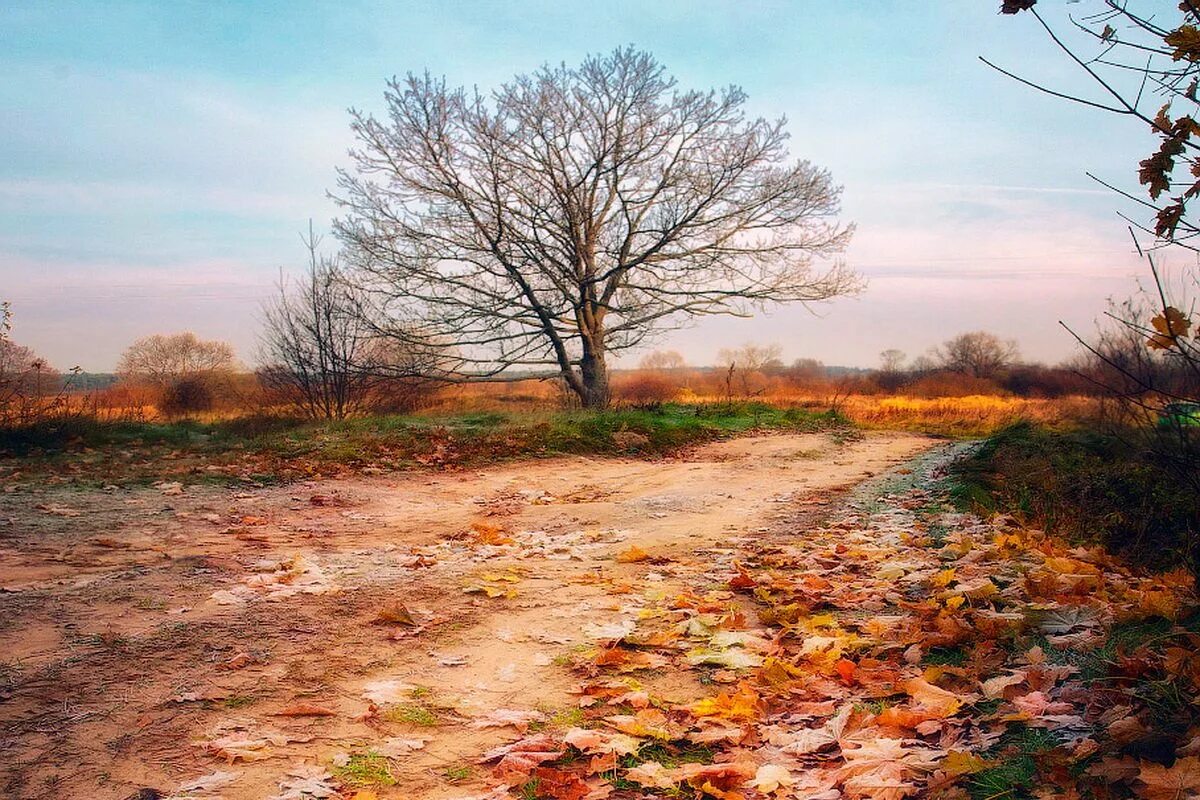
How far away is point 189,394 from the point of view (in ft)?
72.3

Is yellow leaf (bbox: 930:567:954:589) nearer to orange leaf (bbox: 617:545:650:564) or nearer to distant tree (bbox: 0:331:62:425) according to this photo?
orange leaf (bbox: 617:545:650:564)

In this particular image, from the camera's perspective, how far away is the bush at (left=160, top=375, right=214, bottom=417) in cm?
2170

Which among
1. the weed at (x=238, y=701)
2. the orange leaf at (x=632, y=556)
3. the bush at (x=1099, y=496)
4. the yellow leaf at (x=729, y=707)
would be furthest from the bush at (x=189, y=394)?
the yellow leaf at (x=729, y=707)

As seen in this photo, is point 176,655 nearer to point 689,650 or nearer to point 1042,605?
point 689,650

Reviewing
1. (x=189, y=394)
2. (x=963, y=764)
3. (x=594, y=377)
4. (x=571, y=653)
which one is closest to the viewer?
(x=963, y=764)

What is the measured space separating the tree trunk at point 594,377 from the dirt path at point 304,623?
38.2 feet

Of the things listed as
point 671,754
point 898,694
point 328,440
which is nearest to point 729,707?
point 671,754

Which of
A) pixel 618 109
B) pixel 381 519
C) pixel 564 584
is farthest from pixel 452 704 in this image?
pixel 618 109

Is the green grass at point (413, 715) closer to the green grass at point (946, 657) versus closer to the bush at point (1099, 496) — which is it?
the green grass at point (946, 657)

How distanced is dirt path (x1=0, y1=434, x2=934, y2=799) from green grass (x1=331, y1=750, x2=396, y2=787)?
0.02 m

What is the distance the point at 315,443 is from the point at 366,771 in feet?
32.1

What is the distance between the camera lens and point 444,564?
18.8ft

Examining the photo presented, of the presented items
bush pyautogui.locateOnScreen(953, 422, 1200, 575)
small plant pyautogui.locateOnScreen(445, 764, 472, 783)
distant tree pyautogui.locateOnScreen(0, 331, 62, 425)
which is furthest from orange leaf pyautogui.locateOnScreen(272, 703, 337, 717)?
distant tree pyautogui.locateOnScreen(0, 331, 62, 425)

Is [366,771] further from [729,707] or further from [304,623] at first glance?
[304,623]
